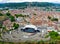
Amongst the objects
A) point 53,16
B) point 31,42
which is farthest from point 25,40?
point 53,16

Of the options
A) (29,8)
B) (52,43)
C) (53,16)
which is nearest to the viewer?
(52,43)

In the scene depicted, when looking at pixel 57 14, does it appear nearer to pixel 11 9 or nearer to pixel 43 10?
pixel 43 10

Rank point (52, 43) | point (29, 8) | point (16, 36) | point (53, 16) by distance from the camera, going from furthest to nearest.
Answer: point (29, 8) → point (53, 16) → point (16, 36) → point (52, 43)

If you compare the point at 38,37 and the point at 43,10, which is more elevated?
the point at 38,37

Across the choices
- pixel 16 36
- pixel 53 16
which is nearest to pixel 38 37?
pixel 16 36

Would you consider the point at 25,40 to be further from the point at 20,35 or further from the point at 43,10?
the point at 43,10

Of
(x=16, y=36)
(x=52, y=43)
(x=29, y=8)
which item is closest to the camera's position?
(x=52, y=43)

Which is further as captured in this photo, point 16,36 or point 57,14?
point 57,14

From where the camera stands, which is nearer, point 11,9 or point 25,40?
point 25,40

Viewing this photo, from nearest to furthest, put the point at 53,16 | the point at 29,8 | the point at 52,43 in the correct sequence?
the point at 52,43 → the point at 53,16 → the point at 29,8
